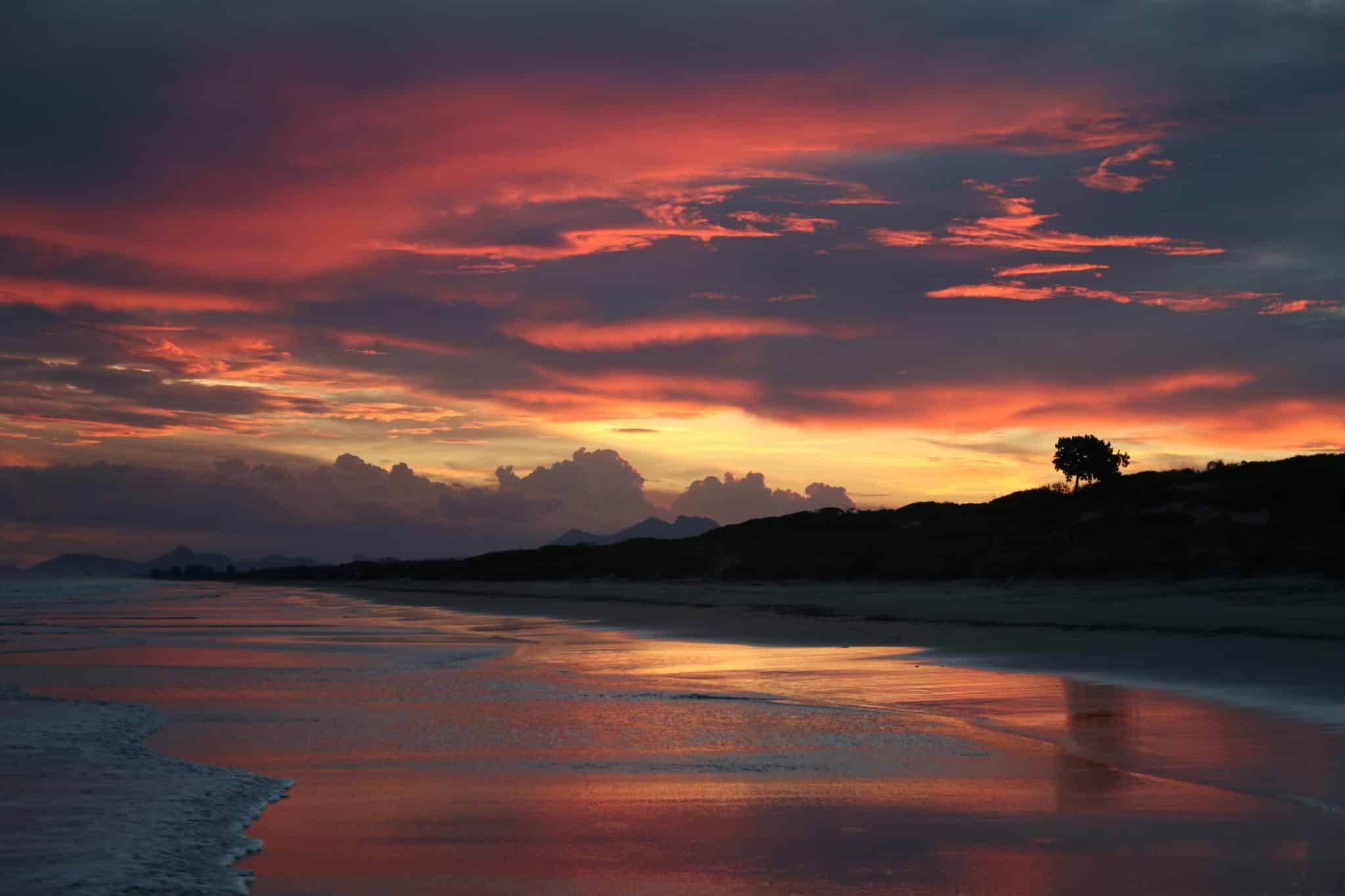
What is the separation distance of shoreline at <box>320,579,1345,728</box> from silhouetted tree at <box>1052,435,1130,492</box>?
120 ft

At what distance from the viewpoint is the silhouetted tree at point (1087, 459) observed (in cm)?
8712

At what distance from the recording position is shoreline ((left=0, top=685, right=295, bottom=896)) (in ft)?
25.0

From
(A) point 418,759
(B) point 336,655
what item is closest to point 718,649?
(B) point 336,655

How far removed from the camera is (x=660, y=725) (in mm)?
14133

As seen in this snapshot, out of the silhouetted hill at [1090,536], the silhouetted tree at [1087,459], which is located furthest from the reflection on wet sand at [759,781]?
the silhouetted tree at [1087,459]

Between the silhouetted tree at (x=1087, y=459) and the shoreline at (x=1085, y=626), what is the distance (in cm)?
3645

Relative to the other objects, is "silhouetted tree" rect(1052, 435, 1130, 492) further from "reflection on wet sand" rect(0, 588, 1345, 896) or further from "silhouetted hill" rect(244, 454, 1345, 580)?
"reflection on wet sand" rect(0, 588, 1345, 896)

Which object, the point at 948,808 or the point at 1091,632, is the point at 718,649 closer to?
the point at 1091,632

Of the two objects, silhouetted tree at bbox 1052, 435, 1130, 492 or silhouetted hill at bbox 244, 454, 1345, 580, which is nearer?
silhouetted hill at bbox 244, 454, 1345, 580

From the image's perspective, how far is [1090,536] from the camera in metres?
55.7

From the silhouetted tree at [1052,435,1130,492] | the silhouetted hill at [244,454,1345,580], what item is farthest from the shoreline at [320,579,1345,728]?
the silhouetted tree at [1052,435,1130,492]

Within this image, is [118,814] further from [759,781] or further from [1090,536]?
[1090,536]

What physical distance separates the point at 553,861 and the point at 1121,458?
288ft

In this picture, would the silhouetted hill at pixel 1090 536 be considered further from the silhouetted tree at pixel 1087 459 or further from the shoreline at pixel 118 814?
the shoreline at pixel 118 814
